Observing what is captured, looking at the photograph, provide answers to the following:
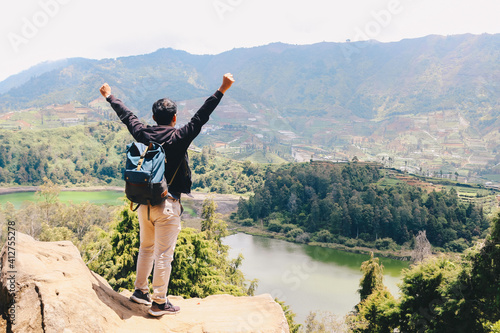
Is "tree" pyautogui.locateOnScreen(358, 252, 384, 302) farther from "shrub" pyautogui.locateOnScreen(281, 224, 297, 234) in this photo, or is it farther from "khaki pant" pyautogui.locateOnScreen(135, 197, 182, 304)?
"shrub" pyautogui.locateOnScreen(281, 224, 297, 234)

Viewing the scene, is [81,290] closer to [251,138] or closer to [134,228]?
[134,228]

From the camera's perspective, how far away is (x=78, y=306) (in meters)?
3.42

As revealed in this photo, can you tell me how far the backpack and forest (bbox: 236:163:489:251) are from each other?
184 feet

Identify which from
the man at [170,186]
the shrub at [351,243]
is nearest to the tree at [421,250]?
the shrub at [351,243]

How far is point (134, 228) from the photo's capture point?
11477mm

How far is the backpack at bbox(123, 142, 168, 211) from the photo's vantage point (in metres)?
3.39

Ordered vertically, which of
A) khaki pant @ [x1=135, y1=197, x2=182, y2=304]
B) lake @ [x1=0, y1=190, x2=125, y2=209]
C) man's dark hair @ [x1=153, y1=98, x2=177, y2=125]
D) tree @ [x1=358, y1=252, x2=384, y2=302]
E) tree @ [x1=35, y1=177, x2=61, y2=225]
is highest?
man's dark hair @ [x1=153, y1=98, x2=177, y2=125]

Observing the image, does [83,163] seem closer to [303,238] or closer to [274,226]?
[274,226]

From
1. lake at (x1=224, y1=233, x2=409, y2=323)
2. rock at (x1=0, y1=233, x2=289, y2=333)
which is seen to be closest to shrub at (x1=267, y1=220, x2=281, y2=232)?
lake at (x1=224, y1=233, x2=409, y2=323)

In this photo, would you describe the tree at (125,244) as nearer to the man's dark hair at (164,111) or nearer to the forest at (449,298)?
the man's dark hair at (164,111)

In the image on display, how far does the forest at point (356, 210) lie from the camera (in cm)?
5603

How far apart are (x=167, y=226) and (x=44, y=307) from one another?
126cm

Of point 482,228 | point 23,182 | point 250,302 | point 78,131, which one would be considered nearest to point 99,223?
point 250,302

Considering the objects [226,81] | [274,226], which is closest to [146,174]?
[226,81]
